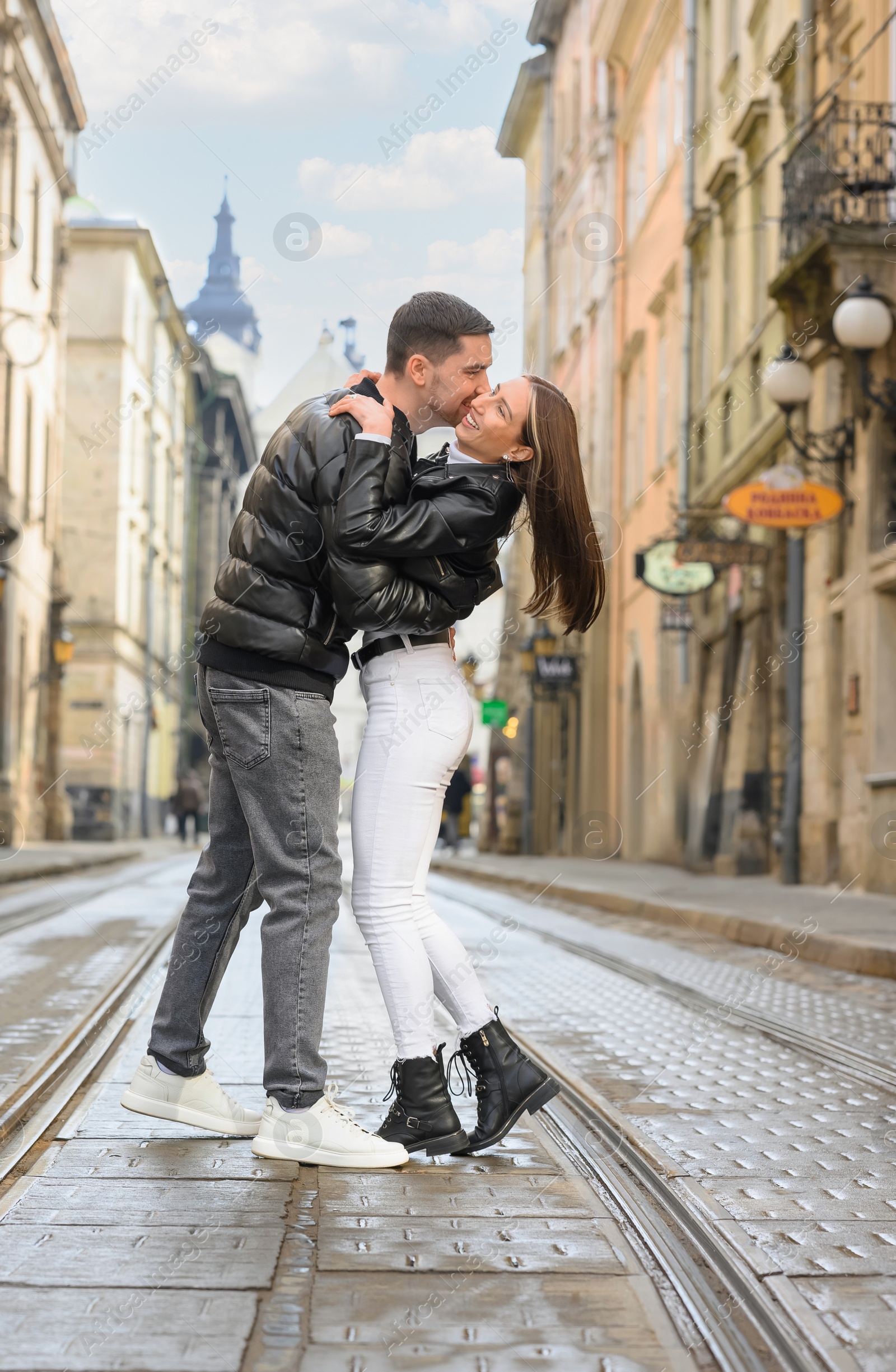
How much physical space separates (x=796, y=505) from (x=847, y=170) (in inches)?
114

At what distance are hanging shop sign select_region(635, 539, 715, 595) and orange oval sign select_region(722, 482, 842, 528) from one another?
4.51m

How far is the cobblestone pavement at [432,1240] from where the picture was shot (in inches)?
97.8

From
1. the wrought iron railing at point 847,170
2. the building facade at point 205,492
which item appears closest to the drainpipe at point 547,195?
the building facade at point 205,492

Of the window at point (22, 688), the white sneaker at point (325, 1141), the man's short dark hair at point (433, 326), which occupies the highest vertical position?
the window at point (22, 688)

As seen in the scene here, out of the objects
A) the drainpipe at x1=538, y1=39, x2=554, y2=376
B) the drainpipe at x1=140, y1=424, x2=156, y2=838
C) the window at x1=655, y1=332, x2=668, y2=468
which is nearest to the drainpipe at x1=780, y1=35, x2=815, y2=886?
the window at x1=655, y1=332, x2=668, y2=468

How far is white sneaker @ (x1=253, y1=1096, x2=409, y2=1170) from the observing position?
3609 mm

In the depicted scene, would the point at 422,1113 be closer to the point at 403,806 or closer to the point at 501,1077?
the point at 501,1077

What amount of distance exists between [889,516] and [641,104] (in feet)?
56.0

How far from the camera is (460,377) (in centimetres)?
371

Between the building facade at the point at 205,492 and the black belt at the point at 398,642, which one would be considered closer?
the black belt at the point at 398,642

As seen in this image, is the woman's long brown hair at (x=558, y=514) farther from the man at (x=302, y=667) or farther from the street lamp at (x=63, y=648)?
the street lamp at (x=63, y=648)

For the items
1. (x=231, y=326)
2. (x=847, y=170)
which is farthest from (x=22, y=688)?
(x=231, y=326)

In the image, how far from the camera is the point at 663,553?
18.8 meters

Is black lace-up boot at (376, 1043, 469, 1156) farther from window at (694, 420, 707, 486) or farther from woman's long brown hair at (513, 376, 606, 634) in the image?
window at (694, 420, 707, 486)
